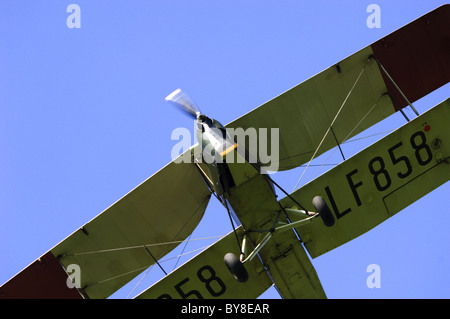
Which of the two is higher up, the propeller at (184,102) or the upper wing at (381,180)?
the propeller at (184,102)

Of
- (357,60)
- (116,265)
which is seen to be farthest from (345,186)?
(116,265)

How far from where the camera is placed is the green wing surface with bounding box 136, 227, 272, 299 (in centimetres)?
970

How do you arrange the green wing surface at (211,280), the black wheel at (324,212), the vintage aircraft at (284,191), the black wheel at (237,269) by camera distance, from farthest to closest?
the green wing surface at (211,280) < the vintage aircraft at (284,191) < the black wheel at (324,212) < the black wheel at (237,269)

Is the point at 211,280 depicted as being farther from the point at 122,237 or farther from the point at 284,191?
the point at 122,237

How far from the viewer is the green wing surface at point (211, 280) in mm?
9695

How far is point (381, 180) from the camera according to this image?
9.98 metres

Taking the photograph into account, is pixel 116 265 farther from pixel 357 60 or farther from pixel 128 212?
pixel 357 60

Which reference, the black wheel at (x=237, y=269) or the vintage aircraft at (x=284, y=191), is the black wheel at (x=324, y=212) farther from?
the black wheel at (x=237, y=269)

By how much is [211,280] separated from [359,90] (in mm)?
4049

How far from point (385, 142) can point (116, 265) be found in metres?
4.95

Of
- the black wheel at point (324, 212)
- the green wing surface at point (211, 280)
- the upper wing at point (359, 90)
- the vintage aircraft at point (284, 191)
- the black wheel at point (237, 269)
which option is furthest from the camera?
the upper wing at point (359, 90)

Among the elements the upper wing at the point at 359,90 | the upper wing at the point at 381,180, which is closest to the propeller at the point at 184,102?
the upper wing at the point at 359,90

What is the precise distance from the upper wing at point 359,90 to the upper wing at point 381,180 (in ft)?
3.97

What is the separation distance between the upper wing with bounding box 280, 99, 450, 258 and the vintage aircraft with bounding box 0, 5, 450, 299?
0.6 inches
